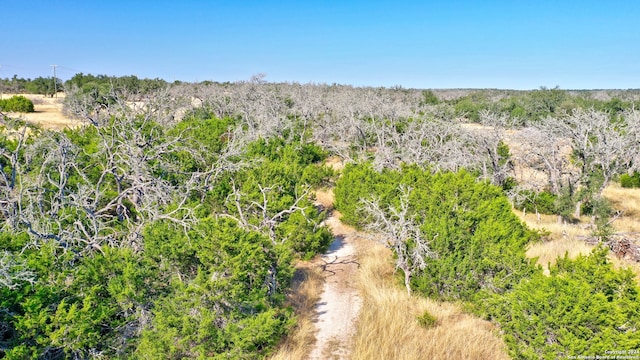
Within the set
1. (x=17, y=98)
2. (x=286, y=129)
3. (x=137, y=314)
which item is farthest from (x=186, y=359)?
(x=17, y=98)

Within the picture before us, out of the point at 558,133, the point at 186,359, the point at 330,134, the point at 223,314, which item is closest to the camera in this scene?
the point at 186,359

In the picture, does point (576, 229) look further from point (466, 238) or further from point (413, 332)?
point (413, 332)

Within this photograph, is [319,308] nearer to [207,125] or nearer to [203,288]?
[203,288]

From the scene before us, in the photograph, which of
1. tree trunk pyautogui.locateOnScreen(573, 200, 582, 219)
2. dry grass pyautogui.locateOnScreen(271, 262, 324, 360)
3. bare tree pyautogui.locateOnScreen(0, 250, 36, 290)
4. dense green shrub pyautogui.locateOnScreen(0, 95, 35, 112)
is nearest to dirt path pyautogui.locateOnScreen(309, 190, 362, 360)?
dry grass pyautogui.locateOnScreen(271, 262, 324, 360)

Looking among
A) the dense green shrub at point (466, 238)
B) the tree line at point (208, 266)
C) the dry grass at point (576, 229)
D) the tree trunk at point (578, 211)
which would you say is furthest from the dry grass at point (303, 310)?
the tree trunk at point (578, 211)

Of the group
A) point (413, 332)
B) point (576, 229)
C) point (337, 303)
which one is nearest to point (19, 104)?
point (337, 303)

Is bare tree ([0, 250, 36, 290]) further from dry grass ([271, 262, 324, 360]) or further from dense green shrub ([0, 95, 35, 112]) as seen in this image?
dense green shrub ([0, 95, 35, 112])

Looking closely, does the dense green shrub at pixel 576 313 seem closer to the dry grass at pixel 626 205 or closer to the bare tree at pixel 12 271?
the bare tree at pixel 12 271
